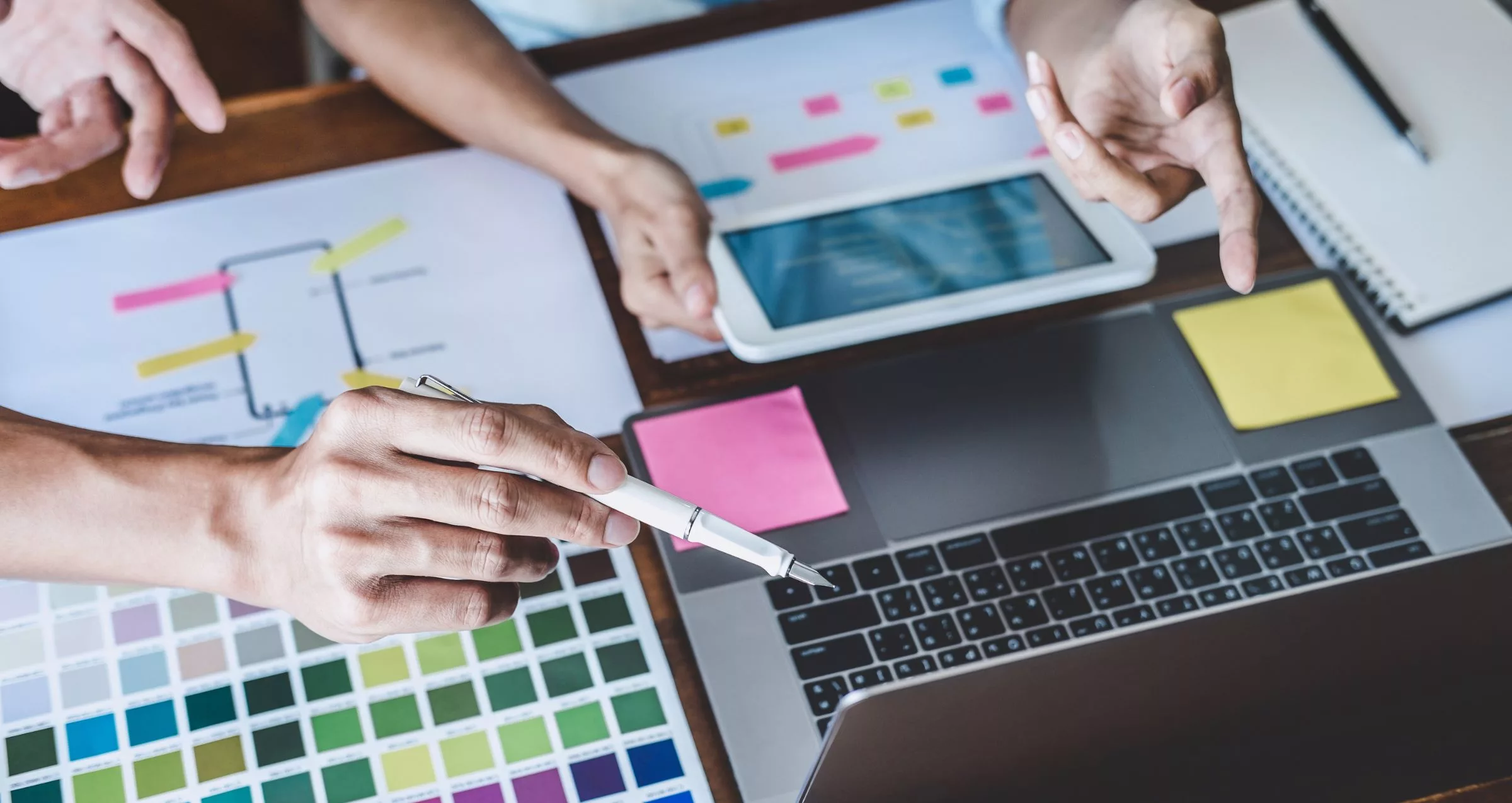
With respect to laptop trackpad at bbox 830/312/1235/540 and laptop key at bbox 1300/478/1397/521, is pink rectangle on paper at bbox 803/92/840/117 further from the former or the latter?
laptop key at bbox 1300/478/1397/521

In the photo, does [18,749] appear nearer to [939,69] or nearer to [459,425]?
[459,425]

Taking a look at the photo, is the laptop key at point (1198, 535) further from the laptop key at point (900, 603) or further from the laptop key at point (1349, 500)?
the laptop key at point (900, 603)

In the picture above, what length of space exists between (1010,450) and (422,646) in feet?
1.30

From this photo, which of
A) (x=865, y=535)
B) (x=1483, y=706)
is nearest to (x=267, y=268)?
(x=865, y=535)

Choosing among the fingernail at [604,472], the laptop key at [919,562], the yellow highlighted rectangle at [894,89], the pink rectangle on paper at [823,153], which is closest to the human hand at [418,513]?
the fingernail at [604,472]

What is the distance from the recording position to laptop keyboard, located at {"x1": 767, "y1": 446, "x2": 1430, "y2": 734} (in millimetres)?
669

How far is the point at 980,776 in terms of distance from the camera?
548 millimetres

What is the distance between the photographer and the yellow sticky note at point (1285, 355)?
0.78m

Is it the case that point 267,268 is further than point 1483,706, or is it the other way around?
point 267,268

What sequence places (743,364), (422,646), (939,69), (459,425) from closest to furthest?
(459,425) < (422,646) < (743,364) < (939,69)

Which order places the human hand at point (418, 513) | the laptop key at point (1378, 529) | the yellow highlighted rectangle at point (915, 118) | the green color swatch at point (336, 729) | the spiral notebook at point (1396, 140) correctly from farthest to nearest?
1. the yellow highlighted rectangle at point (915, 118)
2. the spiral notebook at point (1396, 140)
3. the laptop key at point (1378, 529)
4. the green color swatch at point (336, 729)
5. the human hand at point (418, 513)

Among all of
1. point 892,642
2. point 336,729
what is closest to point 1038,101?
point 892,642

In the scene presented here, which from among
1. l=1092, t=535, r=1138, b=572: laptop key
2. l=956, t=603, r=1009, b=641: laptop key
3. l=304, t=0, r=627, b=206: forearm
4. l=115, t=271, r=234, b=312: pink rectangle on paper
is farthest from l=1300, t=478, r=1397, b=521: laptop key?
l=115, t=271, r=234, b=312: pink rectangle on paper

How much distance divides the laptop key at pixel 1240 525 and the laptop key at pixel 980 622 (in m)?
0.17
